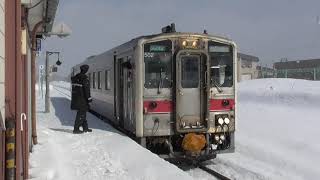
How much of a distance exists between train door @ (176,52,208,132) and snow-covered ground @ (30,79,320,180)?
3.36ft

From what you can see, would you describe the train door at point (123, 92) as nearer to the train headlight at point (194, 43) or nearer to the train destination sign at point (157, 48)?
the train destination sign at point (157, 48)

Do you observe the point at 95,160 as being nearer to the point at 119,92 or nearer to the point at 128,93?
the point at 128,93

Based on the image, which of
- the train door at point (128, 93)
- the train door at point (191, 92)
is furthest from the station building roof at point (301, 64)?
the train door at point (191, 92)

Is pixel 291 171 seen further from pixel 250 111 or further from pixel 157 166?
pixel 250 111

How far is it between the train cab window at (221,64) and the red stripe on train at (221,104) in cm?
33

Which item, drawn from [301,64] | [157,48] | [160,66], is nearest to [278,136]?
[160,66]

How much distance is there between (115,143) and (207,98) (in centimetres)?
212

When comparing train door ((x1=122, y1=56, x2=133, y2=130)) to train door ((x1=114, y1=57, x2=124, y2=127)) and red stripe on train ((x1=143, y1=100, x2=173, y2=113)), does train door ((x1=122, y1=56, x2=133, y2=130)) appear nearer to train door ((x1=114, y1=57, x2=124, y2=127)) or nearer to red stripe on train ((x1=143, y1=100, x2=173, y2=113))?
train door ((x1=114, y1=57, x2=124, y2=127))

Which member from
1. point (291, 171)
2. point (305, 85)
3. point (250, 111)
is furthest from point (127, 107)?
point (305, 85)

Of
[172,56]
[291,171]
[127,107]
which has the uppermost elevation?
[172,56]

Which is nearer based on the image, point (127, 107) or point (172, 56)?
point (172, 56)

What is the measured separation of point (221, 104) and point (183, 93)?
34.0 inches

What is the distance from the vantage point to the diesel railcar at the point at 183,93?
11.7 m

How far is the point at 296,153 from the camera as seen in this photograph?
1363 centimetres
